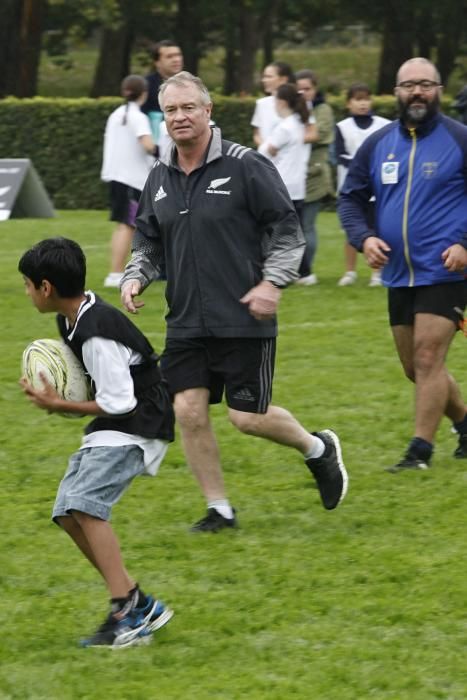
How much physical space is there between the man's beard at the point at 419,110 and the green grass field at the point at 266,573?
1810 millimetres

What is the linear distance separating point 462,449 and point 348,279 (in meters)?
6.46

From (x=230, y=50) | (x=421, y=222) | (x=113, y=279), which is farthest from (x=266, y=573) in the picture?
(x=230, y=50)

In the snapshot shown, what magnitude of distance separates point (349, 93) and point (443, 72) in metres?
33.4

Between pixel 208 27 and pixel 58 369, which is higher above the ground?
pixel 58 369

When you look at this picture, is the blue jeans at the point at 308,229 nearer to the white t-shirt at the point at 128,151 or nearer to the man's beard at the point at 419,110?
the white t-shirt at the point at 128,151

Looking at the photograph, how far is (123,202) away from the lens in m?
14.1

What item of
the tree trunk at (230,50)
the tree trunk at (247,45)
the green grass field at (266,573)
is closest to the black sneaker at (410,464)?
the green grass field at (266,573)

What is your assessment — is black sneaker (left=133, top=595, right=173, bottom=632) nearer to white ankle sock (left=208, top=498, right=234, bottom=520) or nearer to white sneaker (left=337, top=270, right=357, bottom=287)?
white ankle sock (left=208, top=498, right=234, bottom=520)

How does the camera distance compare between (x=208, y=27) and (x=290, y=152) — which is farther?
(x=208, y=27)

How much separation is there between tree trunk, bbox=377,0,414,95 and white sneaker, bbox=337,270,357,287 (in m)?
28.7

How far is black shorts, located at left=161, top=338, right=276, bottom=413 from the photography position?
22.2ft

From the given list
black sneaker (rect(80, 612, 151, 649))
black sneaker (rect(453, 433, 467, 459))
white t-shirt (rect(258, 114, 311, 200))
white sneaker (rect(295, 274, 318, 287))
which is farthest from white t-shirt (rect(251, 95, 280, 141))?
black sneaker (rect(80, 612, 151, 649))

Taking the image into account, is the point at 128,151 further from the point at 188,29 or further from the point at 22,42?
the point at 188,29

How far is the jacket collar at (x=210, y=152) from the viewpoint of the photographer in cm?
667
